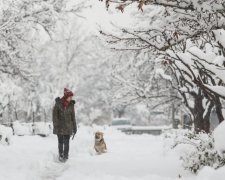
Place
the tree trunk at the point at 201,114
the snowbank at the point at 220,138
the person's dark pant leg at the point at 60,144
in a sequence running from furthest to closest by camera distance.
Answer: the tree trunk at the point at 201,114 < the person's dark pant leg at the point at 60,144 < the snowbank at the point at 220,138

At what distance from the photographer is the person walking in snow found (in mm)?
12188

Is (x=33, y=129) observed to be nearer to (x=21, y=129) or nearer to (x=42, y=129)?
(x=21, y=129)

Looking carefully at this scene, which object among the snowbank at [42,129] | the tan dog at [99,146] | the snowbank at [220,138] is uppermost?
the snowbank at [220,138]

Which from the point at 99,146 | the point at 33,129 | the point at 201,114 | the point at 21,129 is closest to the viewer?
the point at 99,146

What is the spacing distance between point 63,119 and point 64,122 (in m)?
0.11

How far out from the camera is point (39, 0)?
12484 mm

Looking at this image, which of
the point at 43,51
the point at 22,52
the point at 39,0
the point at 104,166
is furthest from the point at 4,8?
the point at 43,51

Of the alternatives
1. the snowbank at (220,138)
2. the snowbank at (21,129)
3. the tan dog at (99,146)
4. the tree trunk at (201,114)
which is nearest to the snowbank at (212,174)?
the snowbank at (220,138)

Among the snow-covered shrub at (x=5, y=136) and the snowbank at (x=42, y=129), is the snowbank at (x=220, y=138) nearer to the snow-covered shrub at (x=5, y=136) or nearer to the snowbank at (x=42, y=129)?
the snow-covered shrub at (x=5, y=136)

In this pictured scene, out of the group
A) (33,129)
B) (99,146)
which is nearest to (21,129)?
(33,129)

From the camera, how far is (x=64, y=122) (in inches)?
481

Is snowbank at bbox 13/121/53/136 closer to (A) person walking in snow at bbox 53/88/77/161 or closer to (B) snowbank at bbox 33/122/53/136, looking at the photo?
(B) snowbank at bbox 33/122/53/136

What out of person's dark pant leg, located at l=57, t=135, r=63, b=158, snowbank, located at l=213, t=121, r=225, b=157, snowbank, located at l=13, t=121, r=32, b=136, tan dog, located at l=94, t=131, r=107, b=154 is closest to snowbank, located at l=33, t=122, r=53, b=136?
snowbank, located at l=13, t=121, r=32, b=136

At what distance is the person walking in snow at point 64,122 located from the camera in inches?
480
